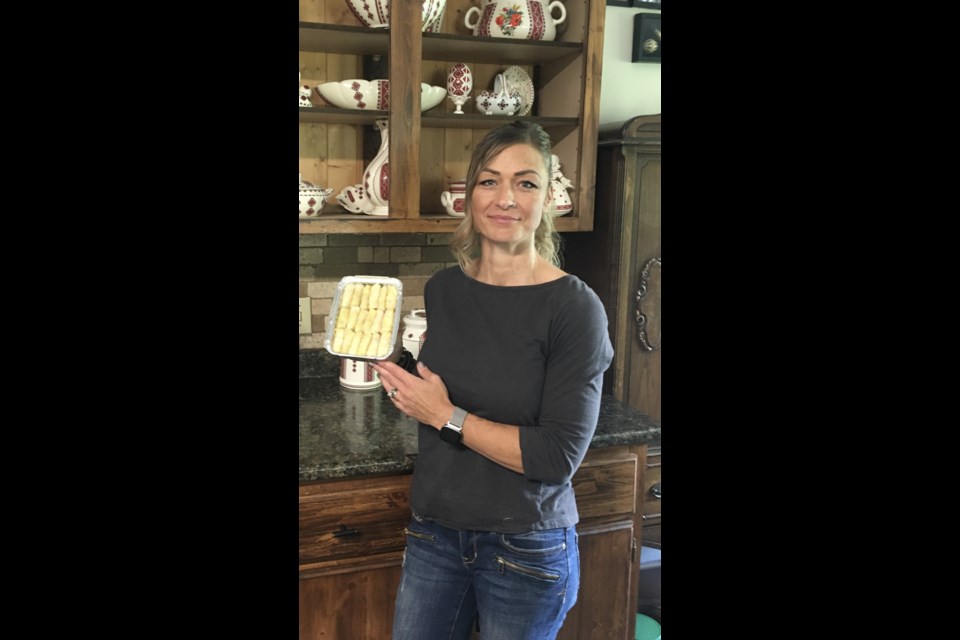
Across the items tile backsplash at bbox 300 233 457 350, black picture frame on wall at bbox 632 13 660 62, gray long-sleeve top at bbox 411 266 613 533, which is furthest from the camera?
black picture frame on wall at bbox 632 13 660 62

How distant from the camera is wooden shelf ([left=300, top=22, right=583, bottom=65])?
1.67m

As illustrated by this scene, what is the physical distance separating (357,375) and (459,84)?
0.78 meters

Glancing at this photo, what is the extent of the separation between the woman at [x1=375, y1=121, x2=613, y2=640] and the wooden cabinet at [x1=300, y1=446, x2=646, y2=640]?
272 mm

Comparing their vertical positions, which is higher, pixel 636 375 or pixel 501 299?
pixel 501 299

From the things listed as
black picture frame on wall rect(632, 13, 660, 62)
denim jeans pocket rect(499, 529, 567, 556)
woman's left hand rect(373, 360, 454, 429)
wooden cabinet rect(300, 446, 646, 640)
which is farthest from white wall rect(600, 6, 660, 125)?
denim jeans pocket rect(499, 529, 567, 556)

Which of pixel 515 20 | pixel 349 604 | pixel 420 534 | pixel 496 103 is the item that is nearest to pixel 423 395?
pixel 420 534

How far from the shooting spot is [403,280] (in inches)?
80.2

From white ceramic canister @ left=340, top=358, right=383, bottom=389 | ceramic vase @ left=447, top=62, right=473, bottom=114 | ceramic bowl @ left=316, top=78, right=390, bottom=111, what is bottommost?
white ceramic canister @ left=340, top=358, right=383, bottom=389

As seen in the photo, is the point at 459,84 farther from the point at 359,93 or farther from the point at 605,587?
the point at 605,587

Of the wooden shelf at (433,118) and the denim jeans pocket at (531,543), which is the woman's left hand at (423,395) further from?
the wooden shelf at (433,118)

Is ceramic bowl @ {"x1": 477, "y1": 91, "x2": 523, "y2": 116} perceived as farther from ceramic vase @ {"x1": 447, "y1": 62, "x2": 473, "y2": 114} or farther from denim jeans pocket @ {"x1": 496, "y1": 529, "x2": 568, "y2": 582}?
denim jeans pocket @ {"x1": 496, "y1": 529, "x2": 568, "y2": 582}

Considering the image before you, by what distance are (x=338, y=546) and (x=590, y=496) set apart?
0.54m
